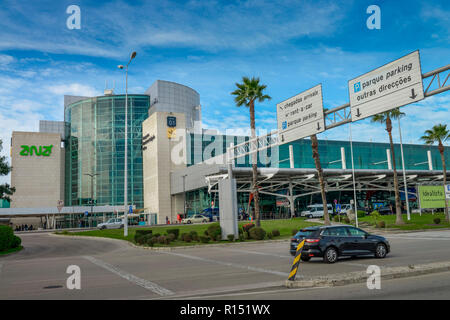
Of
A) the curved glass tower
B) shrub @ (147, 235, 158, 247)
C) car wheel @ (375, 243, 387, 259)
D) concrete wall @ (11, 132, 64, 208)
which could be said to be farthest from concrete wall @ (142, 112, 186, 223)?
car wheel @ (375, 243, 387, 259)

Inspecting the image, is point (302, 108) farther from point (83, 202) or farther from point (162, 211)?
point (83, 202)

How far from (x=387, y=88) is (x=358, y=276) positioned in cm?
953

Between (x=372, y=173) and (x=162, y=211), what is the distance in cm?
4111

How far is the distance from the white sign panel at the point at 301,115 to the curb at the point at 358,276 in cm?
→ 1009

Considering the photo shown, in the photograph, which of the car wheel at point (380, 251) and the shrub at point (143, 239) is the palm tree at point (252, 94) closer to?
the shrub at point (143, 239)

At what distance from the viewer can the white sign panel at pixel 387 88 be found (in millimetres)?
15492

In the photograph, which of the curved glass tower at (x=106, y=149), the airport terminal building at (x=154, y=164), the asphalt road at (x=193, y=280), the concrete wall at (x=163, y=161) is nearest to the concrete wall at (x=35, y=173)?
the airport terminal building at (x=154, y=164)

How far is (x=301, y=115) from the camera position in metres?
21.5

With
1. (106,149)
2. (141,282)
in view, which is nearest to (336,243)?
(141,282)

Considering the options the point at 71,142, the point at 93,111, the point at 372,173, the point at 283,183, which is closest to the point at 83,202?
the point at 71,142

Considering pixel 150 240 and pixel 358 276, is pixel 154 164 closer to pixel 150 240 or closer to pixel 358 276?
pixel 150 240

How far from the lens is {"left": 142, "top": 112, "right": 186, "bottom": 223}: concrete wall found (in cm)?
7806

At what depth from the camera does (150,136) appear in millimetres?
81375
